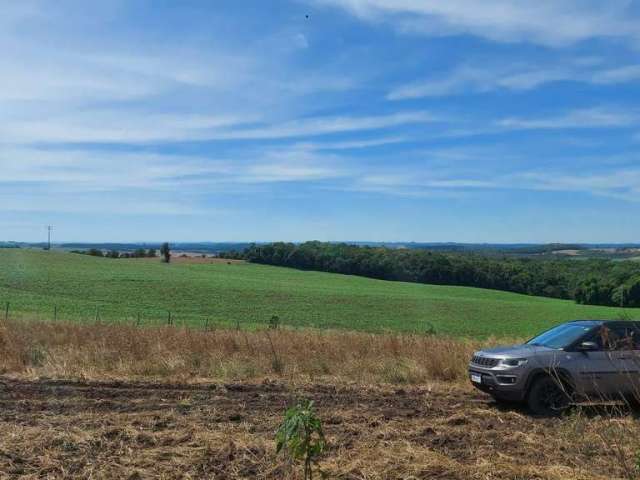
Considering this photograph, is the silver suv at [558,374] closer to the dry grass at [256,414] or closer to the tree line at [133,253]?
the dry grass at [256,414]

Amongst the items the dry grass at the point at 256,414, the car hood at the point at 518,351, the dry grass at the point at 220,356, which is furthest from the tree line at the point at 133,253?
the car hood at the point at 518,351

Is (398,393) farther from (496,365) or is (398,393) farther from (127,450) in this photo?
(127,450)

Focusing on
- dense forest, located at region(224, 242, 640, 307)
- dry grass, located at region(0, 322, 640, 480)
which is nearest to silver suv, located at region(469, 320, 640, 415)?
dry grass, located at region(0, 322, 640, 480)

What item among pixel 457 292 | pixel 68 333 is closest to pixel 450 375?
pixel 68 333

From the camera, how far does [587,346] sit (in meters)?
9.71

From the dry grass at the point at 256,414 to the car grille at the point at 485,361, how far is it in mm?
650

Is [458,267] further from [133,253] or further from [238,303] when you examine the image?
[133,253]

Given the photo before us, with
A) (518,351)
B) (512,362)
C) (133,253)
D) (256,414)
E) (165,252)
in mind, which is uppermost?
(165,252)

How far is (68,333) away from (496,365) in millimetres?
10045

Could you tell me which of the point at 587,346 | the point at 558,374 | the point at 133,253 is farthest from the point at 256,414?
the point at 133,253

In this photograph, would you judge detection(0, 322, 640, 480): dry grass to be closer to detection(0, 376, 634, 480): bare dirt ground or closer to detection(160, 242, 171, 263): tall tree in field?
detection(0, 376, 634, 480): bare dirt ground

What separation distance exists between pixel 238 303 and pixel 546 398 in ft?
125

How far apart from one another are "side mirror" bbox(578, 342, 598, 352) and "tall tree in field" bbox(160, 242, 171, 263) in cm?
8250

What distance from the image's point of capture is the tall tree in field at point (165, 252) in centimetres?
8910
